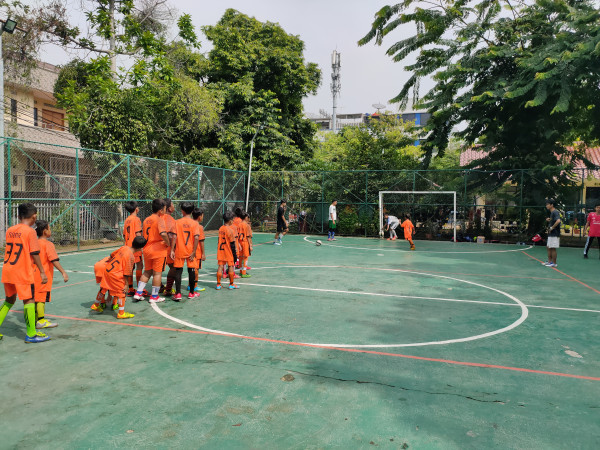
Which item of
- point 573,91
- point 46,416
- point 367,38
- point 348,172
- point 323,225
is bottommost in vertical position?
point 46,416

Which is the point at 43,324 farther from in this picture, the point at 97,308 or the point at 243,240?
the point at 243,240

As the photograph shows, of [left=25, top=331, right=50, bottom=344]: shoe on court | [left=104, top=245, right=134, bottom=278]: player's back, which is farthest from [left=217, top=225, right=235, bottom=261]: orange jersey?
[left=25, top=331, right=50, bottom=344]: shoe on court

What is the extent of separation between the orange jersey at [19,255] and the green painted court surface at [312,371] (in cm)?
77

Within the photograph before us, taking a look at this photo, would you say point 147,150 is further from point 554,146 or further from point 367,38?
point 554,146

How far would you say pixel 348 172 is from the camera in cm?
2005

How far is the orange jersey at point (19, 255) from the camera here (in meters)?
4.54

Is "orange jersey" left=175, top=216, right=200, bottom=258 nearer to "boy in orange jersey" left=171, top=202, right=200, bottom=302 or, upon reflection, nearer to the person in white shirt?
"boy in orange jersey" left=171, top=202, right=200, bottom=302

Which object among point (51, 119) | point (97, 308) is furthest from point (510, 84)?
point (51, 119)

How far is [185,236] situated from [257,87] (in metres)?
19.2

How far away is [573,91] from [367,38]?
8.72 m

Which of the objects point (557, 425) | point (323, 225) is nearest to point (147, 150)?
point (323, 225)

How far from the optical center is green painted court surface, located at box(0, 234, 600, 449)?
298 centimetres

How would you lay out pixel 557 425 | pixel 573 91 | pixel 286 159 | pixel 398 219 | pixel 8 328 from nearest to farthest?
pixel 557 425, pixel 8 328, pixel 573 91, pixel 398 219, pixel 286 159

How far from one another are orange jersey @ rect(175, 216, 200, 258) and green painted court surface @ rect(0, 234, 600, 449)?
0.80m
